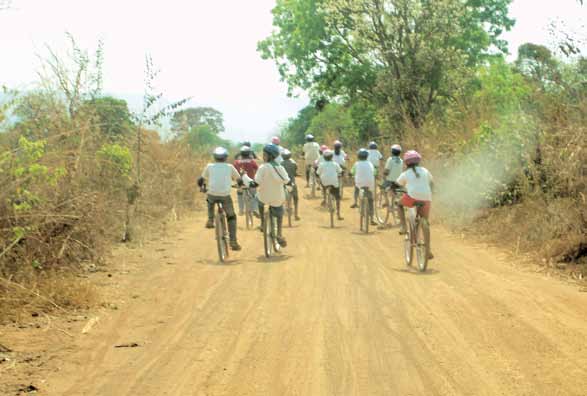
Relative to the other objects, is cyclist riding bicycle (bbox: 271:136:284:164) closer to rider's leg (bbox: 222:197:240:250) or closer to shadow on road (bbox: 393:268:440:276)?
rider's leg (bbox: 222:197:240:250)

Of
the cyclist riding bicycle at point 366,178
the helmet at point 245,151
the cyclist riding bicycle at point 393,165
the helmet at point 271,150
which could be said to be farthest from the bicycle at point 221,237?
the cyclist riding bicycle at point 393,165

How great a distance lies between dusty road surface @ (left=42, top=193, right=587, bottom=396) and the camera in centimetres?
732

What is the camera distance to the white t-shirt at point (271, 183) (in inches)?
636

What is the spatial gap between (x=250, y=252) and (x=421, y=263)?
4.02m

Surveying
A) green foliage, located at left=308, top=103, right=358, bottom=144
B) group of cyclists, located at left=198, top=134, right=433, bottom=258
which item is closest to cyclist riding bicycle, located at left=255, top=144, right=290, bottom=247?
group of cyclists, located at left=198, top=134, right=433, bottom=258

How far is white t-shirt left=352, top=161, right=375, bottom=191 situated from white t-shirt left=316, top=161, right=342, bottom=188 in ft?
3.22

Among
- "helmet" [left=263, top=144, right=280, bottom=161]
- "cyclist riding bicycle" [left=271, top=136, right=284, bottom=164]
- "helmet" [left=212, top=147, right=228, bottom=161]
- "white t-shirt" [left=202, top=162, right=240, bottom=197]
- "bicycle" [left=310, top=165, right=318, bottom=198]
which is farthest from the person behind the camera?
"bicycle" [left=310, top=165, right=318, bottom=198]

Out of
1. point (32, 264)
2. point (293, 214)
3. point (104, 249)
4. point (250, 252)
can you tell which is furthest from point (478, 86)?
point (32, 264)

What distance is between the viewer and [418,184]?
14.3 meters

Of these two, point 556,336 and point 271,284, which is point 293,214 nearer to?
point 271,284

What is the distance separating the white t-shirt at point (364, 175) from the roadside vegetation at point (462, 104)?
7.48 feet

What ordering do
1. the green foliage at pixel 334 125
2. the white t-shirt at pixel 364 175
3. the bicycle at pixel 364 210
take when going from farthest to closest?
the green foliage at pixel 334 125
the white t-shirt at pixel 364 175
the bicycle at pixel 364 210

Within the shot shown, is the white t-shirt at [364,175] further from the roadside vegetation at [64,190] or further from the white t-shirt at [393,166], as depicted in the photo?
the roadside vegetation at [64,190]

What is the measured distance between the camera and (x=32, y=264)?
38.1ft
